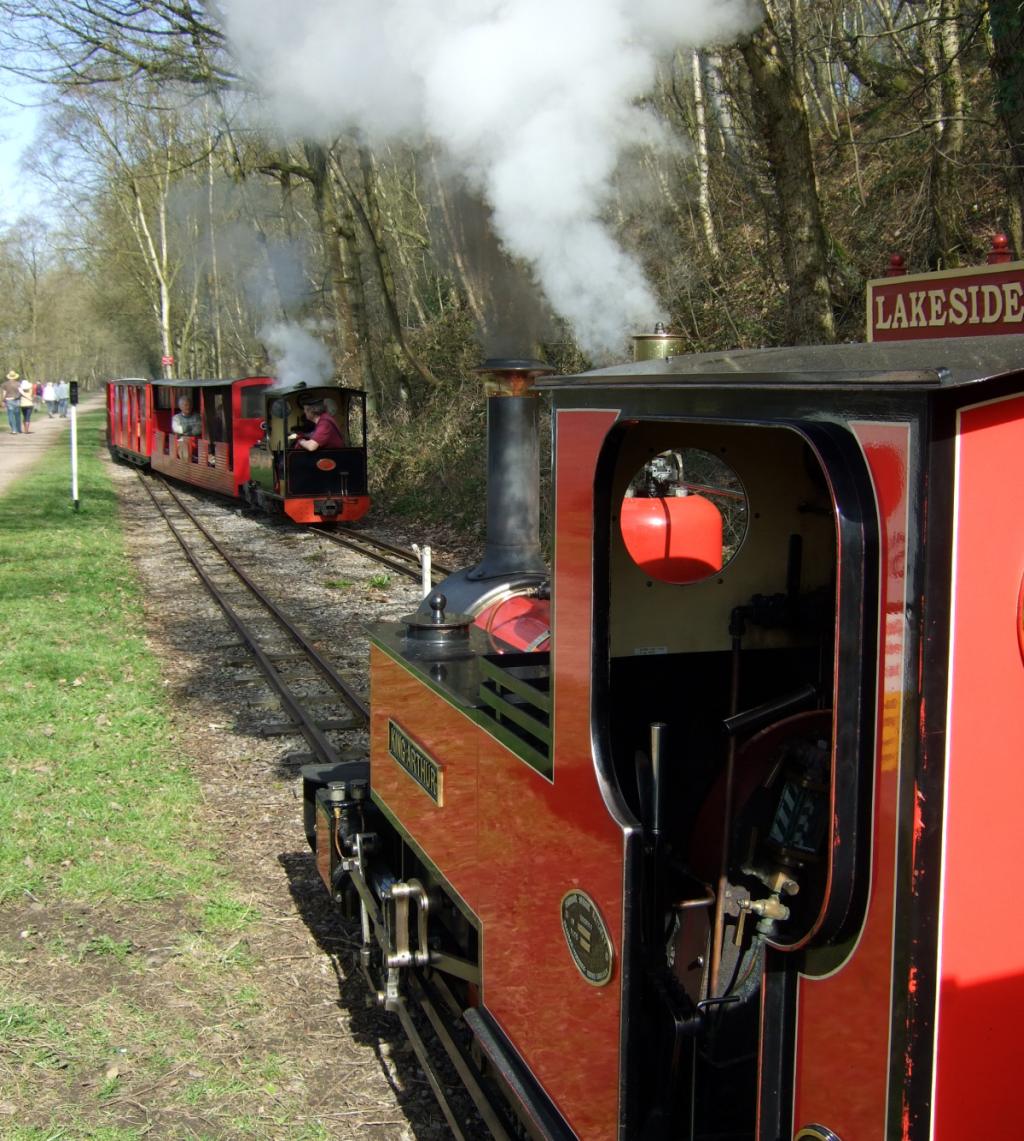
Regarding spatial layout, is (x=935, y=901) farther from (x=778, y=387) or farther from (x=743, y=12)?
(x=743, y=12)

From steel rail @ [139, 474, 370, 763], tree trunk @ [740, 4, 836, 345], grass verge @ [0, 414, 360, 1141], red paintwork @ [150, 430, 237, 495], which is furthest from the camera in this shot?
red paintwork @ [150, 430, 237, 495]

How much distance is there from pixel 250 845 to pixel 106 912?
2.71ft

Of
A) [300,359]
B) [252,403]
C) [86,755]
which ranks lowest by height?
[86,755]

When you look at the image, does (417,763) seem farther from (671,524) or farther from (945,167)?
(945,167)

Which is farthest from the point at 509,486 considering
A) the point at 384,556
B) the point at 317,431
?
the point at 317,431

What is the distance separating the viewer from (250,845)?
214 inches

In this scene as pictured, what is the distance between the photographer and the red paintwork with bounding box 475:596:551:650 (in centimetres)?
398

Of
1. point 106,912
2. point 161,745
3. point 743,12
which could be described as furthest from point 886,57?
point 106,912

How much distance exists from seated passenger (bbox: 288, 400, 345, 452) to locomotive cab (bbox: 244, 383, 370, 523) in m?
0.07

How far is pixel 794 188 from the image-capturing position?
9.30 metres

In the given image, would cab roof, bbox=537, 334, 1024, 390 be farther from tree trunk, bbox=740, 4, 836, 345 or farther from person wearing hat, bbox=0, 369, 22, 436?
person wearing hat, bbox=0, 369, 22, 436

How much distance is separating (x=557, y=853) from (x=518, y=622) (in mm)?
1782

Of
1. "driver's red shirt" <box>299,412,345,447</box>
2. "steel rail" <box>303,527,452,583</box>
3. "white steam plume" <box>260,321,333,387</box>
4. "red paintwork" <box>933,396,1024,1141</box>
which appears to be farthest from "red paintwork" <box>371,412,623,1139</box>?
"white steam plume" <box>260,321,333,387</box>

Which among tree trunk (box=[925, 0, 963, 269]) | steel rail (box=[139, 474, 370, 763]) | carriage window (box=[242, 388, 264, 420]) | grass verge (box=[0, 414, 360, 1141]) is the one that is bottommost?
grass verge (box=[0, 414, 360, 1141])
